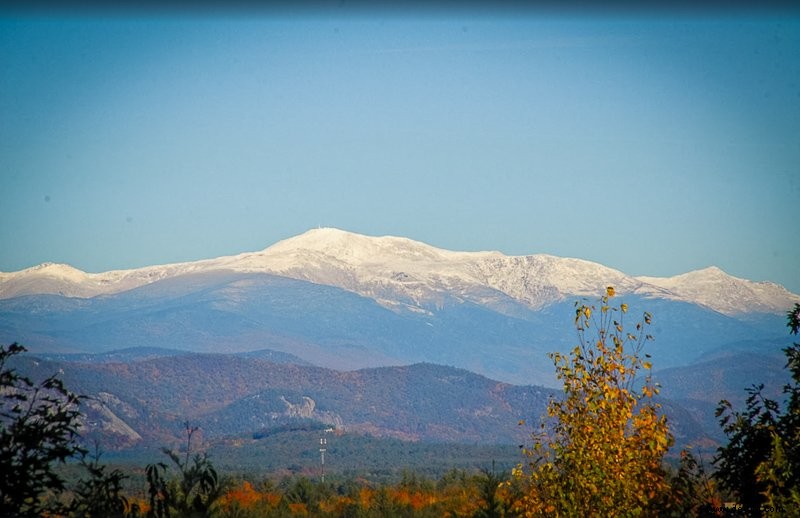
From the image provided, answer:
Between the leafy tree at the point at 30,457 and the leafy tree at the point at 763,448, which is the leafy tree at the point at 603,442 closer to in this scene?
the leafy tree at the point at 763,448

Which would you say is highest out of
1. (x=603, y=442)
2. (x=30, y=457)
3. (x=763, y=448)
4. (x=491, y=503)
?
(x=30, y=457)

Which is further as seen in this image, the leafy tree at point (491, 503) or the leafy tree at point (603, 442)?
the leafy tree at point (491, 503)

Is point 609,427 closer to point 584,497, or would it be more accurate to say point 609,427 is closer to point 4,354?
point 584,497

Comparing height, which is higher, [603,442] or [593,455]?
[603,442]

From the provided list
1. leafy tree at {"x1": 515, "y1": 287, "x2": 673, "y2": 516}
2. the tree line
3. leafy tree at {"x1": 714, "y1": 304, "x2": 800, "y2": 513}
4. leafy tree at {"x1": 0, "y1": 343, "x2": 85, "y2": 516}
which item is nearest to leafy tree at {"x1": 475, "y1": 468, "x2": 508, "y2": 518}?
the tree line

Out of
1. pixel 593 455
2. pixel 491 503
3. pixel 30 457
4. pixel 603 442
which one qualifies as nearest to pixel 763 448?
pixel 603 442

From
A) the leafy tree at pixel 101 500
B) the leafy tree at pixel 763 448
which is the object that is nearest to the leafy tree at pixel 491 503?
the leafy tree at pixel 763 448

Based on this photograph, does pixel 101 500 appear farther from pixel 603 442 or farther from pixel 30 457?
pixel 603 442

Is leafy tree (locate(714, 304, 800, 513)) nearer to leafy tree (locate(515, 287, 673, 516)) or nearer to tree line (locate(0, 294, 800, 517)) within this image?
tree line (locate(0, 294, 800, 517))

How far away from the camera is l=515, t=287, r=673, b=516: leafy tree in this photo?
836 inches

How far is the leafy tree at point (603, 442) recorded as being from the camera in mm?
21234

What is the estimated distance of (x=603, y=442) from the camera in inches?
846

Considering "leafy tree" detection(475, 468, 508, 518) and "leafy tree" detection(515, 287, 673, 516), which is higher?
"leafy tree" detection(515, 287, 673, 516)

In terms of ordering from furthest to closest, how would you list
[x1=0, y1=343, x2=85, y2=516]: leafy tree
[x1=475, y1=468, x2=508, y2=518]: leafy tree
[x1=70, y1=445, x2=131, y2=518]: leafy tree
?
[x1=475, y1=468, x2=508, y2=518]: leafy tree, [x1=70, y1=445, x2=131, y2=518]: leafy tree, [x1=0, y1=343, x2=85, y2=516]: leafy tree
